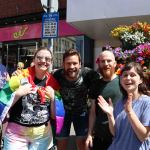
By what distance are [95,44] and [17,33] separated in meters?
3.86

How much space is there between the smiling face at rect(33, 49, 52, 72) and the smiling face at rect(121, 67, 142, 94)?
1.07 metres

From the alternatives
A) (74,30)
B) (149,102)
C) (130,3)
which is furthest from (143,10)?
(149,102)

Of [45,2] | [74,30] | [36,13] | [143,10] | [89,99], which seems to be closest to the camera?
[89,99]

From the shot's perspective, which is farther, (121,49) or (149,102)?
(121,49)

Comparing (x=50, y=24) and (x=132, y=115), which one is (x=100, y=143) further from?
(x=50, y=24)

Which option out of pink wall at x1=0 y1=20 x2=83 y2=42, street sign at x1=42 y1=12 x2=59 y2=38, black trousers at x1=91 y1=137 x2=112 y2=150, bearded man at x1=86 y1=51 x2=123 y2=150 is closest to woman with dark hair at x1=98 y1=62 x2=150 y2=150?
bearded man at x1=86 y1=51 x2=123 y2=150

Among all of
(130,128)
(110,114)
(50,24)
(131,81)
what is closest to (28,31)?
(50,24)

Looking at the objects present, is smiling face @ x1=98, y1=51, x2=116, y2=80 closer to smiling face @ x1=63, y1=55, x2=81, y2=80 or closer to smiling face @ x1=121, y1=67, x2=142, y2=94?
smiling face @ x1=63, y1=55, x2=81, y2=80

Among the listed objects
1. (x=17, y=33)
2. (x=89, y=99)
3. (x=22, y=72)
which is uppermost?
(x=17, y=33)

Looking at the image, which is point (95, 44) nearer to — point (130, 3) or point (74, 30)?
point (74, 30)

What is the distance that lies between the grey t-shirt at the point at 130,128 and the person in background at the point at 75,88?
1.21 meters

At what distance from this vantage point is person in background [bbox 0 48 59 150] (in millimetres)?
3746

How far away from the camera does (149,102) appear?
2896 mm

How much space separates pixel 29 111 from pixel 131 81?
1.23m
